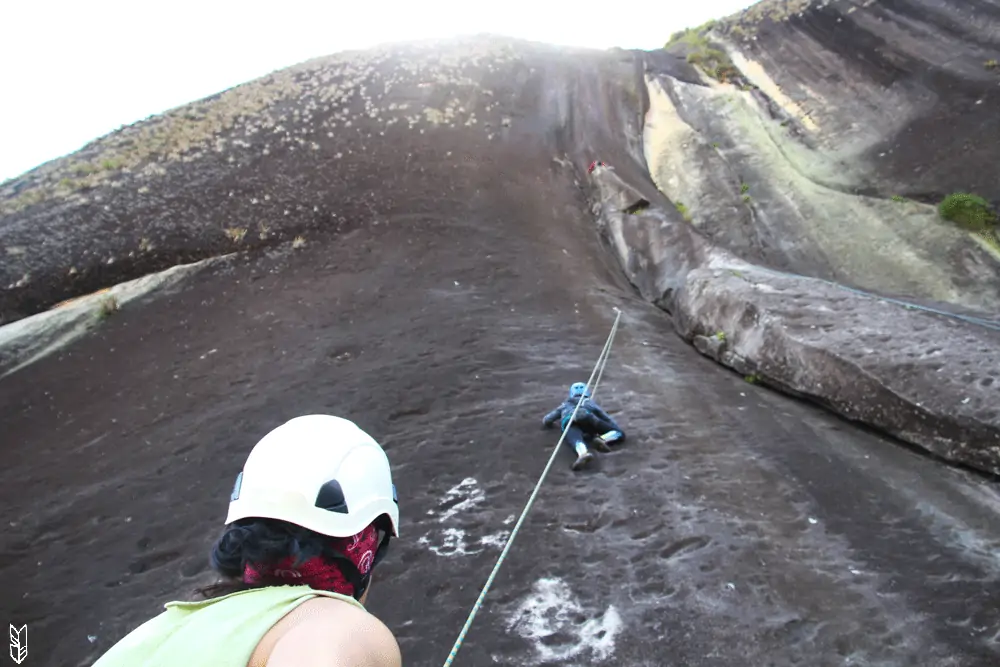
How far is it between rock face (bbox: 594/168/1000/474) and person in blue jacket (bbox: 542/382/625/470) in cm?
256

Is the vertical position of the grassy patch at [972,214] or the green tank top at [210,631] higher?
the green tank top at [210,631]

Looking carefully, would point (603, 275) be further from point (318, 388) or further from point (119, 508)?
point (119, 508)

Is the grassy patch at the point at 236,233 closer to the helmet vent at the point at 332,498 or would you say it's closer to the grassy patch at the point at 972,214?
the helmet vent at the point at 332,498

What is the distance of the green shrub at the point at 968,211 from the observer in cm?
1212

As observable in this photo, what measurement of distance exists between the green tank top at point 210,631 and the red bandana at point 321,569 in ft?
0.65

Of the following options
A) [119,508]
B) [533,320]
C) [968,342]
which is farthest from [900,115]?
[119,508]

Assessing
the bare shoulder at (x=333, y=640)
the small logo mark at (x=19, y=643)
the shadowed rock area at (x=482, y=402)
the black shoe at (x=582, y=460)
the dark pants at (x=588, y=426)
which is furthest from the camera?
the dark pants at (x=588, y=426)

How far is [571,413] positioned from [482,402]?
1.22 meters

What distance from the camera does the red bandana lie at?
6.27 ft

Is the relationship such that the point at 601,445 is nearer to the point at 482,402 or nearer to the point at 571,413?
the point at 571,413

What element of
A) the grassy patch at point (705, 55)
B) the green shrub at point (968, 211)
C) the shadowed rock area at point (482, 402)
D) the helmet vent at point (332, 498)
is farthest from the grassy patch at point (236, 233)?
the grassy patch at point (705, 55)

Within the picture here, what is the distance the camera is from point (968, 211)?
1224 centimetres

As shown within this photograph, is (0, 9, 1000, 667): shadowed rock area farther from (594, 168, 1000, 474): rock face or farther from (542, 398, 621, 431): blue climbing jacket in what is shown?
(542, 398, 621, 431): blue climbing jacket

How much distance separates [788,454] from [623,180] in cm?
947
